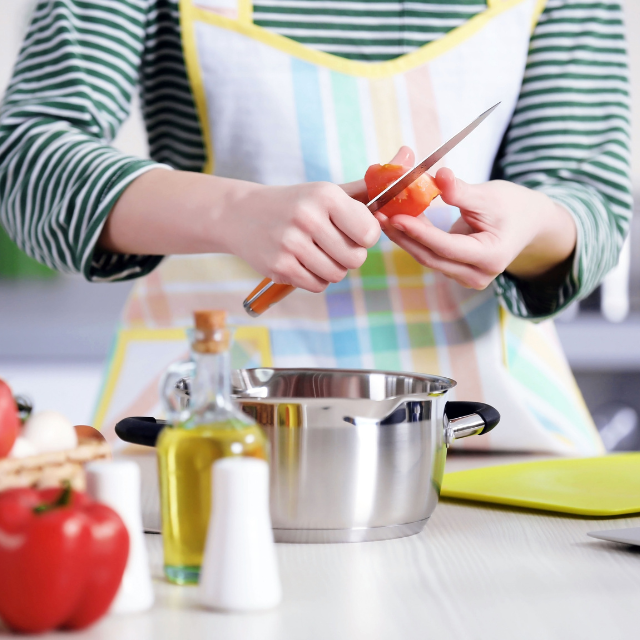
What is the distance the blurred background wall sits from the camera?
6.79 ft

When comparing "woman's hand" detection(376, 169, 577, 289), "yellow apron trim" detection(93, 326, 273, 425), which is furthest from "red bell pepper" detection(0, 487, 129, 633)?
"yellow apron trim" detection(93, 326, 273, 425)

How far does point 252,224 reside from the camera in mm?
704

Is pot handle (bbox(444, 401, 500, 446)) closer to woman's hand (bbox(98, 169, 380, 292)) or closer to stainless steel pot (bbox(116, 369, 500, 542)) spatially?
stainless steel pot (bbox(116, 369, 500, 542))

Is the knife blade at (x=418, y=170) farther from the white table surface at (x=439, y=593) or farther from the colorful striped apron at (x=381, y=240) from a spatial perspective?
the colorful striped apron at (x=381, y=240)

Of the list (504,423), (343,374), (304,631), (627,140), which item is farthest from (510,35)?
(304,631)

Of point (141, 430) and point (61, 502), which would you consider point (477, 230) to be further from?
point (61, 502)

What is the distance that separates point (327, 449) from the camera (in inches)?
20.2

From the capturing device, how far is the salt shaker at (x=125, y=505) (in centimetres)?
40

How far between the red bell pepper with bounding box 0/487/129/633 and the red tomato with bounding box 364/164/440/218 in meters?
0.37

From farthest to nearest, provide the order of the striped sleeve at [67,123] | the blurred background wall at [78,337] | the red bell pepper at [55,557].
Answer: the blurred background wall at [78,337]
the striped sleeve at [67,123]
the red bell pepper at [55,557]

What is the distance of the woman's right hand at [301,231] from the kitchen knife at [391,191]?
0.01m

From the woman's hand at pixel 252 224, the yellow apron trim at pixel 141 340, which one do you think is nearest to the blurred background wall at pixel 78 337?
the yellow apron trim at pixel 141 340

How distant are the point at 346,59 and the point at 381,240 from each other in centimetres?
22

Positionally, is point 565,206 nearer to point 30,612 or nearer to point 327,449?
point 327,449
